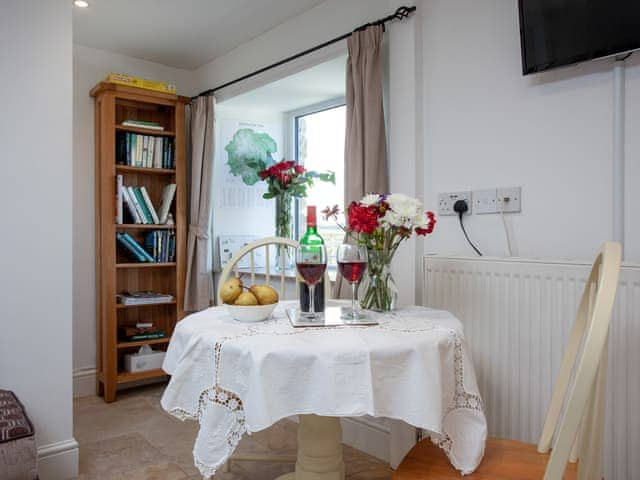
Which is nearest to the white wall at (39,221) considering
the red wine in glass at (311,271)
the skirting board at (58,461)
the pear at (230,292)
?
the skirting board at (58,461)

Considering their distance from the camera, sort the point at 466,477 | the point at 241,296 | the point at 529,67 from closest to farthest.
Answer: the point at 466,477, the point at 241,296, the point at 529,67

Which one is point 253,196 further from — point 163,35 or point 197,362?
point 197,362

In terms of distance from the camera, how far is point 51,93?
2105mm

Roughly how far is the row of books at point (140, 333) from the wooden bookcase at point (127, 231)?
0.05 m

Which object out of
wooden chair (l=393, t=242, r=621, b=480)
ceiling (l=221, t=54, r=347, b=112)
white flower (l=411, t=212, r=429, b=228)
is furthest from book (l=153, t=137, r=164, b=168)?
wooden chair (l=393, t=242, r=621, b=480)

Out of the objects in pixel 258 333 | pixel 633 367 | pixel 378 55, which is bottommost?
pixel 633 367

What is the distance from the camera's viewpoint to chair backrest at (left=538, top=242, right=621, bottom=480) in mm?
746

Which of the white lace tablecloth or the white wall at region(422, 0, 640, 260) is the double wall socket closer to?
the white wall at region(422, 0, 640, 260)

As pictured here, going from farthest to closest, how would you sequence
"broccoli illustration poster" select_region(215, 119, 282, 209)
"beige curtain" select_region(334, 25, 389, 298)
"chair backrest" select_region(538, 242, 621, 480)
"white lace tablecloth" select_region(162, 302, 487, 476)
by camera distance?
"broccoli illustration poster" select_region(215, 119, 282, 209) → "beige curtain" select_region(334, 25, 389, 298) → "white lace tablecloth" select_region(162, 302, 487, 476) → "chair backrest" select_region(538, 242, 621, 480)

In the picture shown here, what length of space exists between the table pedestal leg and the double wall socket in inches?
41.6

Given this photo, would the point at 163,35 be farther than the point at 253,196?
No

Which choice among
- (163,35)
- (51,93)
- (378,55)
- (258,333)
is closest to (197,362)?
(258,333)

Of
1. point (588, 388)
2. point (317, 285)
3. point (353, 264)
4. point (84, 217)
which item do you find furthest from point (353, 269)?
point (84, 217)

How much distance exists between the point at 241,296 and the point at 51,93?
137 cm
